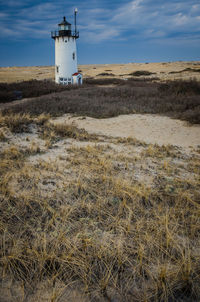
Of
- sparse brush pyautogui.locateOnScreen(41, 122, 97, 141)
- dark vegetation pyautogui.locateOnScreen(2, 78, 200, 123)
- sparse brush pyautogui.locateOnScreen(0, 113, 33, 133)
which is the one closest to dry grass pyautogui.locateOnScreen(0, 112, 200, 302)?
sparse brush pyautogui.locateOnScreen(41, 122, 97, 141)

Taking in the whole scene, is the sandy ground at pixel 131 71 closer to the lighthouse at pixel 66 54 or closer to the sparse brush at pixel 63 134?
the lighthouse at pixel 66 54

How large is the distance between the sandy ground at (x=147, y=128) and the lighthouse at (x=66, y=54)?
19.5 metres

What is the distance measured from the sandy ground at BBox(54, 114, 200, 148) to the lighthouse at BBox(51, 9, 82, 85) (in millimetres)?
19537

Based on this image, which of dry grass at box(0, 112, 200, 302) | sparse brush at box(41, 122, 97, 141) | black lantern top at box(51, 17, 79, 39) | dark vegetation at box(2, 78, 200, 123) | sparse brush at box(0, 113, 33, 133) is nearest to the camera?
dry grass at box(0, 112, 200, 302)

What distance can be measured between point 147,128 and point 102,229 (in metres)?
7.50

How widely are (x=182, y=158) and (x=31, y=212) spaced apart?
15.4 ft

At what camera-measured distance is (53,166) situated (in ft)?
16.2

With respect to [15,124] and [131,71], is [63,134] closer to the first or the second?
[15,124]

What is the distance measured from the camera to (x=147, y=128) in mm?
9664

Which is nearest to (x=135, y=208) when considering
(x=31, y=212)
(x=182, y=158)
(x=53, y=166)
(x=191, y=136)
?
(x=31, y=212)

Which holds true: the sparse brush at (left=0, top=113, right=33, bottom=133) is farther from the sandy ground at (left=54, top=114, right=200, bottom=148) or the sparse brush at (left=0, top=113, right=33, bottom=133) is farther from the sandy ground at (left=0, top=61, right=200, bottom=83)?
the sandy ground at (left=0, top=61, right=200, bottom=83)

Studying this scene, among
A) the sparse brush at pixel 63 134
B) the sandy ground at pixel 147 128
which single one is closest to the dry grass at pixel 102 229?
the sparse brush at pixel 63 134

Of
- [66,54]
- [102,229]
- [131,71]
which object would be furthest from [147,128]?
[131,71]

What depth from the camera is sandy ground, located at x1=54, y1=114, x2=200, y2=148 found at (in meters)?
8.12
